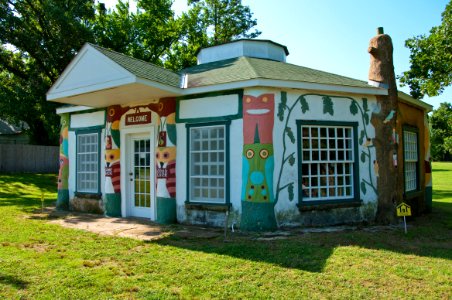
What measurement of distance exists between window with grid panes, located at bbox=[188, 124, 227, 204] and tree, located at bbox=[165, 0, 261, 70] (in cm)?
1991

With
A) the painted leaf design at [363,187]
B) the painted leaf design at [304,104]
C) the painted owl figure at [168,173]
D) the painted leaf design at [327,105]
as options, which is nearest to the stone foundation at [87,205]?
the painted owl figure at [168,173]

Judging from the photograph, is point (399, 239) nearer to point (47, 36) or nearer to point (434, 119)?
point (47, 36)

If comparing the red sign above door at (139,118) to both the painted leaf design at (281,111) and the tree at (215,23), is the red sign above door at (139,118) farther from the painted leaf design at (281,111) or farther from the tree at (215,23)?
the tree at (215,23)

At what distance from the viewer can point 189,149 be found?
9.02 meters

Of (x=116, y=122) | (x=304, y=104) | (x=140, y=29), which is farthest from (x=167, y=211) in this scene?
(x=140, y=29)

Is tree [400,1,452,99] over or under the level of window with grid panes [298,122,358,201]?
over

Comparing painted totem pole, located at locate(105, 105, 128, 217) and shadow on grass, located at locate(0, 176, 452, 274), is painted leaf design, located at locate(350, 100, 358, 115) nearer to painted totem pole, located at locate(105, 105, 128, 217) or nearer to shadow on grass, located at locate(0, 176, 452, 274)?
shadow on grass, located at locate(0, 176, 452, 274)

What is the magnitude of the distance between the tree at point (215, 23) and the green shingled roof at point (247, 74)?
17.5m

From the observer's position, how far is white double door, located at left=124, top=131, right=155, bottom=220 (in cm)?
981

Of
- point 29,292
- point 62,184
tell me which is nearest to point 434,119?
point 62,184

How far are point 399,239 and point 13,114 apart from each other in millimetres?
20345

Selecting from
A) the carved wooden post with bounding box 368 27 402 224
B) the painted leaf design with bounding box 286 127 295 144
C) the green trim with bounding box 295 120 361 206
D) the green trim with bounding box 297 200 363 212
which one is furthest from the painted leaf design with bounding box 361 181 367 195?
the painted leaf design with bounding box 286 127 295 144

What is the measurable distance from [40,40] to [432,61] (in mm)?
20874

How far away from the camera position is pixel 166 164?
30.0 feet
